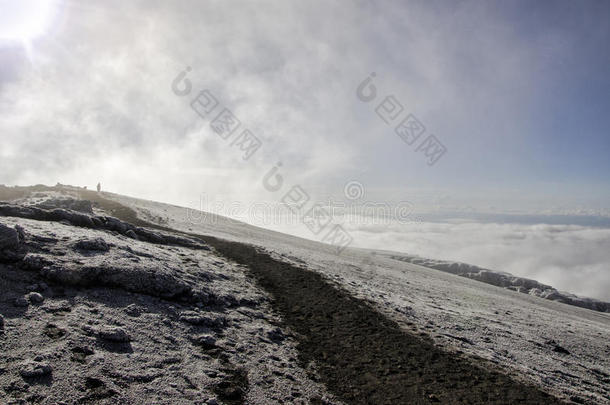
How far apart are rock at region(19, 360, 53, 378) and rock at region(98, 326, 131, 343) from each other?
184 centimetres

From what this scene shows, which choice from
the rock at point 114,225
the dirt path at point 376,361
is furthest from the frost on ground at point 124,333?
the rock at point 114,225

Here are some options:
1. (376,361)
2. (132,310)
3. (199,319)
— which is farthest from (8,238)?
(376,361)

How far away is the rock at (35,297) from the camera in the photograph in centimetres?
1017

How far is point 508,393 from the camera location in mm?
10930

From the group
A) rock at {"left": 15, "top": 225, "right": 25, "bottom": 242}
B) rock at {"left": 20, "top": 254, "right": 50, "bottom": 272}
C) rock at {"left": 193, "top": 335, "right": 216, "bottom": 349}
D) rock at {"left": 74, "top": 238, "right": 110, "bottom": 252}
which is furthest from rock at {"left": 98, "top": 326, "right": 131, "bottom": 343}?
rock at {"left": 15, "top": 225, "right": 25, "bottom": 242}

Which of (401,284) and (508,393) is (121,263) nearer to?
(508,393)

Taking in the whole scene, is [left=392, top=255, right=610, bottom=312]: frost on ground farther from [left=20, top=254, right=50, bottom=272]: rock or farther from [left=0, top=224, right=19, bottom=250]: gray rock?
[left=0, top=224, right=19, bottom=250]: gray rock

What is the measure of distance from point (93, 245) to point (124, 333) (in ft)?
22.4

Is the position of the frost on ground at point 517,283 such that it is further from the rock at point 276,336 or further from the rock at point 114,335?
the rock at point 114,335

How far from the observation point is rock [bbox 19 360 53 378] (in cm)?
726

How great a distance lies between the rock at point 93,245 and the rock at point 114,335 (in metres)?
6.33

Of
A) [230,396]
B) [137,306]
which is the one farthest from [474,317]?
[137,306]

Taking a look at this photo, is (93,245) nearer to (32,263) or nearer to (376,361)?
(32,263)

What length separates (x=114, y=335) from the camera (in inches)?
378
